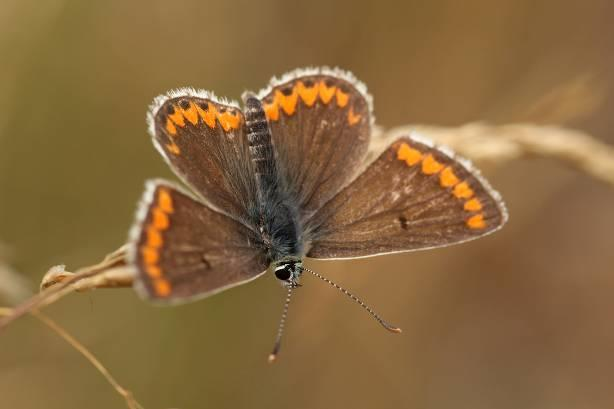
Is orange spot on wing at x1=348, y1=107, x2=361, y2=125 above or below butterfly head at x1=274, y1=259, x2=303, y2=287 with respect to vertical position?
above

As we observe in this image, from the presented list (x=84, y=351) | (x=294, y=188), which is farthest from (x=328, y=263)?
(x=84, y=351)

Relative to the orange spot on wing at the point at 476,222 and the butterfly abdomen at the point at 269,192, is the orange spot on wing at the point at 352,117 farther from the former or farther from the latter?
the orange spot on wing at the point at 476,222

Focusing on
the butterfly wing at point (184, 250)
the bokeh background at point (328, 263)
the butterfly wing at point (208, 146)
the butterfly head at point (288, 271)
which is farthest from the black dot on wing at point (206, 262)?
the bokeh background at point (328, 263)

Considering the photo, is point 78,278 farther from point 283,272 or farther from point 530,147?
point 530,147

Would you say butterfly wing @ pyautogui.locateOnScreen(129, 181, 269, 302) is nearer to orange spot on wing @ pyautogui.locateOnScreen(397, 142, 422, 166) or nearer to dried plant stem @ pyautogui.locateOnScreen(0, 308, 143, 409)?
dried plant stem @ pyautogui.locateOnScreen(0, 308, 143, 409)

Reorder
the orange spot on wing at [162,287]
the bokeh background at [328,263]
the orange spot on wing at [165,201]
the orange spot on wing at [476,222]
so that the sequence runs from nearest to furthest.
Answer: the orange spot on wing at [162,287] < the orange spot on wing at [165,201] < the orange spot on wing at [476,222] < the bokeh background at [328,263]

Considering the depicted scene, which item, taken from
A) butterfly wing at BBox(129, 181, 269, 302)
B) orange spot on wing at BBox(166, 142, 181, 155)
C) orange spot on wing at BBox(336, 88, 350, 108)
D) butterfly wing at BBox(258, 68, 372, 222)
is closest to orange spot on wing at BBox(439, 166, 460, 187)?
butterfly wing at BBox(258, 68, 372, 222)

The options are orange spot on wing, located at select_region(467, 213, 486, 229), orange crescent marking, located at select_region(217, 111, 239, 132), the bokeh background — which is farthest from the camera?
the bokeh background
